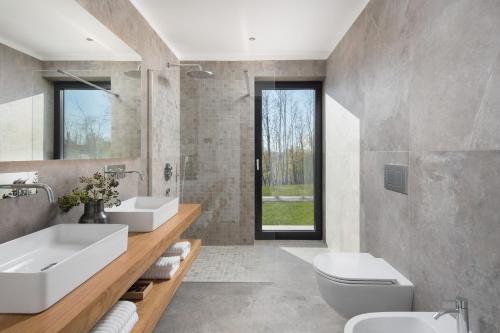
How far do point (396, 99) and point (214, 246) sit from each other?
210 cm

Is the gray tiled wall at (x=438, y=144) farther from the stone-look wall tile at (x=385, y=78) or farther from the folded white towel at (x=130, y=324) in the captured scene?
the folded white towel at (x=130, y=324)

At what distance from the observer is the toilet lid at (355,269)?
173 cm

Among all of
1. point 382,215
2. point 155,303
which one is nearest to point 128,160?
point 155,303

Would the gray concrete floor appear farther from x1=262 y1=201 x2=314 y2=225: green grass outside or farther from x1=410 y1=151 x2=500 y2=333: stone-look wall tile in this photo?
x1=410 y1=151 x2=500 y2=333: stone-look wall tile

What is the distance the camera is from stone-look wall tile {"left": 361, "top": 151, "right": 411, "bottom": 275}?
183cm

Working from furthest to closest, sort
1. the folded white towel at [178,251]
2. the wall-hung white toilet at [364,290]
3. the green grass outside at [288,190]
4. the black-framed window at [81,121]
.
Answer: the green grass outside at [288,190], the folded white towel at [178,251], the wall-hung white toilet at [364,290], the black-framed window at [81,121]

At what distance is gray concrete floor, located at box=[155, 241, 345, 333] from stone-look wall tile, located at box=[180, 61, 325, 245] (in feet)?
1.51

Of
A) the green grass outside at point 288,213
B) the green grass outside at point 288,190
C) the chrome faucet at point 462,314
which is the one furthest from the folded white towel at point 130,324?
the green grass outside at point 288,213

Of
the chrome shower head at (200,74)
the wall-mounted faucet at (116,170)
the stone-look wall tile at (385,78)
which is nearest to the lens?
the stone-look wall tile at (385,78)

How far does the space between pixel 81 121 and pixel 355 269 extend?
1872mm

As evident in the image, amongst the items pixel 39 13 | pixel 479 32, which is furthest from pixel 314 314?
pixel 39 13

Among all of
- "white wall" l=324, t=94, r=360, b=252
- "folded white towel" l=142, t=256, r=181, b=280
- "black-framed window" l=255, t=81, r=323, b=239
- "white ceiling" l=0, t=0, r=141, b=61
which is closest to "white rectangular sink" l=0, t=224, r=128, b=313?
"folded white towel" l=142, t=256, r=181, b=280

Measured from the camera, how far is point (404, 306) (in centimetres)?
175

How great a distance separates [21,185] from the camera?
1.31 m
